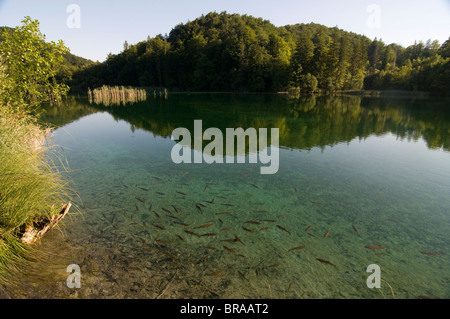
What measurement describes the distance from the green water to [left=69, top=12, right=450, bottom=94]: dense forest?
2568 inches

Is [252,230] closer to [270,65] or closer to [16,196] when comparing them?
[16,196]

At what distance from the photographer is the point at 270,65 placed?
71.1 m

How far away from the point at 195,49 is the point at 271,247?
332 ft

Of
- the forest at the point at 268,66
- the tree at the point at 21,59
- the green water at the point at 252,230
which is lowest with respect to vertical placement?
the green water at the point at 252,230

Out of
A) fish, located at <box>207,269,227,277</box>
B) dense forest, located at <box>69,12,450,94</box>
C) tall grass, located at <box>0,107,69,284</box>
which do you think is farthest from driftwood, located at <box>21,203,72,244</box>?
dense forest, located at <box>69,12,450,94</box>

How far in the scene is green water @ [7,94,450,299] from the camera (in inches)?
148

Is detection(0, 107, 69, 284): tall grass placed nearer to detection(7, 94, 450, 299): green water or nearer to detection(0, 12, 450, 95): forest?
detection(7, 94, 450, 299): green water

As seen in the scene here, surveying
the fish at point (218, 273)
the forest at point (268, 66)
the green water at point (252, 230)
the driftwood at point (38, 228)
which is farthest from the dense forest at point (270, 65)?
the driftwood at point (38, 228)

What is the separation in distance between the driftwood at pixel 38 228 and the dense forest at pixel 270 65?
71.2 m

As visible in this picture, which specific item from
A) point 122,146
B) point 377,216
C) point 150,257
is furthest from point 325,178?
point 122,146

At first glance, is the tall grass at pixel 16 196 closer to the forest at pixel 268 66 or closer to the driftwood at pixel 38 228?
the driftwood at pixel 38 228

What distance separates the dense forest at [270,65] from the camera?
6912 centimetres

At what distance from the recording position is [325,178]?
28.4 feet
